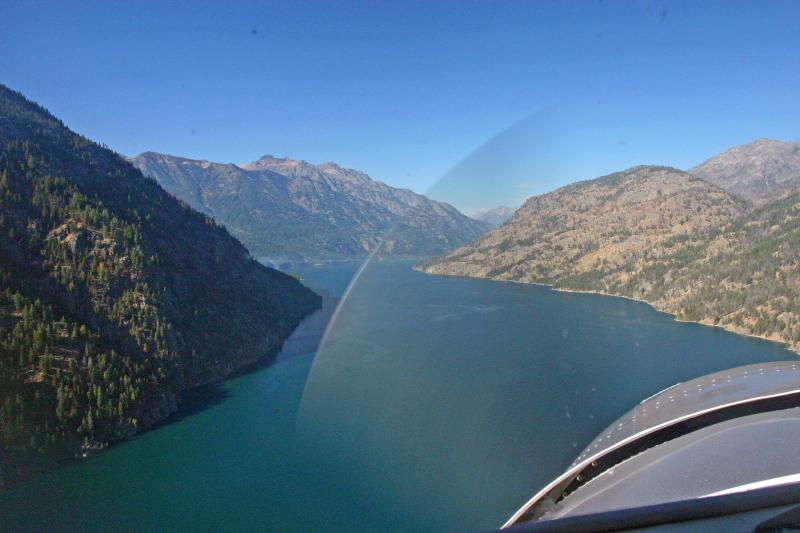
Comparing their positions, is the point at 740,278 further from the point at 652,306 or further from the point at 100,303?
the point at 100,303

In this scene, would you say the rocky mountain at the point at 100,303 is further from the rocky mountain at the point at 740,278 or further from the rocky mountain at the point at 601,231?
the rocky mountain at the point at 601,231

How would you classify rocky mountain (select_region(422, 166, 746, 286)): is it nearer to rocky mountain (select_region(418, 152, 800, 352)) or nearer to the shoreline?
rocky mountain (select_region(418, 152, 800, 352))

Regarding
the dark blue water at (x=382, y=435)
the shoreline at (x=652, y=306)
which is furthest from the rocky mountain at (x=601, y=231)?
the dark blue water at (x=382, y=435)

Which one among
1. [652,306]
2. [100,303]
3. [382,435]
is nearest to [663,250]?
[652,306]

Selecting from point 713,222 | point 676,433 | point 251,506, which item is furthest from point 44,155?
point 713,222

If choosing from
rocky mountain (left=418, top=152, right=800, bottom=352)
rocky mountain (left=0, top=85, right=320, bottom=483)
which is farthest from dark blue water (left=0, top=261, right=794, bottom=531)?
rocky mountain (left=418, top=152, right=800, bottom=352)
